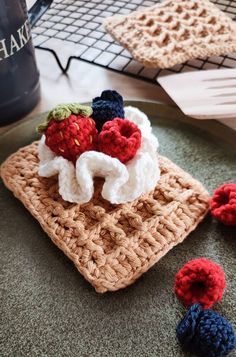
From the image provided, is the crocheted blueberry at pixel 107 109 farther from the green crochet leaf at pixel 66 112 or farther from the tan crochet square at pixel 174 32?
the tan crochet square at pixel 174 32

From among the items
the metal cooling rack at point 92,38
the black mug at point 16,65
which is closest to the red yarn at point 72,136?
the black mug at point 16,65

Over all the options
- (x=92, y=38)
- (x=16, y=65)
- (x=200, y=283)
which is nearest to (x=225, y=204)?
(x=200, y=283)

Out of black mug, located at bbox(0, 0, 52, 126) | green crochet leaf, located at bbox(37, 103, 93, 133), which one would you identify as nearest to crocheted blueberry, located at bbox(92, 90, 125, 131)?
green crochet leaf, located at bbox(37, 103, 93, 133)

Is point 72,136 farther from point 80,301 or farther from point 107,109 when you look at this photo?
point 80,301

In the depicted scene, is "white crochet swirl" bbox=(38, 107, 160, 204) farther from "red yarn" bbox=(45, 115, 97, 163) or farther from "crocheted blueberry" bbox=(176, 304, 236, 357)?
"crocheted blueberry" bbox=(176, 304, 236, 357)

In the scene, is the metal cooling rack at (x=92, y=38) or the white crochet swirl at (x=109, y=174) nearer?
the white crochet swirl at (x=109, y=174)

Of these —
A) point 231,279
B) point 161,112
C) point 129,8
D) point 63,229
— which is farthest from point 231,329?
point 129,8
